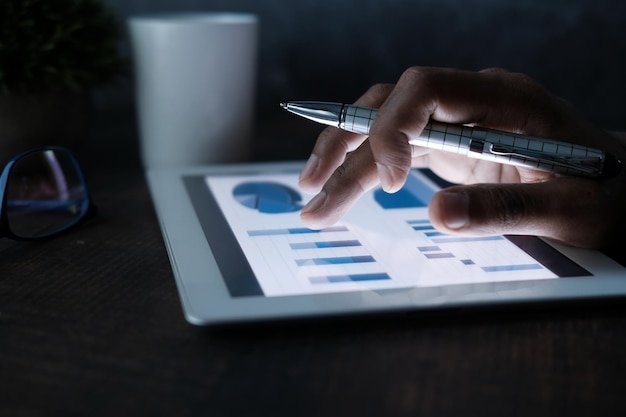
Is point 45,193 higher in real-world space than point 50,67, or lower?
lower

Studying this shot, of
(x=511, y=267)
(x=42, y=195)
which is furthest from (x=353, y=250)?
(x=42, y=195)

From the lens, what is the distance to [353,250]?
520 mm

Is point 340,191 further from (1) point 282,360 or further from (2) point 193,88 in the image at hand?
(2) point 193,88

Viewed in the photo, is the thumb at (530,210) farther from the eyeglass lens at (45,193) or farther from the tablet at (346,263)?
the eyeglass lens at (45,193)

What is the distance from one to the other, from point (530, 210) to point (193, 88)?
420mm

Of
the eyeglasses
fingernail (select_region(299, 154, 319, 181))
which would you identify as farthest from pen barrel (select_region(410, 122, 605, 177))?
the eyeglasses

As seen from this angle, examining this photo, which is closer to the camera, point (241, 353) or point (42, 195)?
point (241, 353)

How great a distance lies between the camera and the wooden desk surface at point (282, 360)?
0.35 m

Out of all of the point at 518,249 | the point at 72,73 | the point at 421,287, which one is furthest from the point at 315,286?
the point at 72,73

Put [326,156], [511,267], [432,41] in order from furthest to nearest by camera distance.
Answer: [432,41] → [326,156] → [511,267]

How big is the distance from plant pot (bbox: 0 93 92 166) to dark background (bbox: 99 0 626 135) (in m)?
0.30

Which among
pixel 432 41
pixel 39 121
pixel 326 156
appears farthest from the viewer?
pixel 432 41

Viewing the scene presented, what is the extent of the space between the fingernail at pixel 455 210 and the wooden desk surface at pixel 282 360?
0.20 ft

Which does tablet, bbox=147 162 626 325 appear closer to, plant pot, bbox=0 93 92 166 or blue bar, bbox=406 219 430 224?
blue bar, bbox=406 219 430 224
